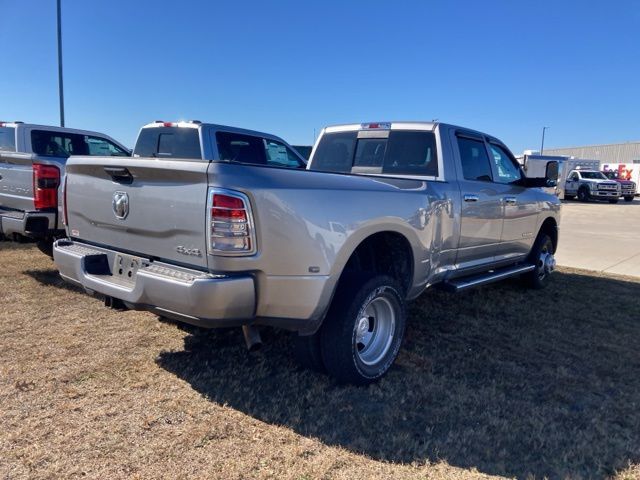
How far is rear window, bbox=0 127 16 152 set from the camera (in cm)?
759

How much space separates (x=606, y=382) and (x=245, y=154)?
19.9 ft

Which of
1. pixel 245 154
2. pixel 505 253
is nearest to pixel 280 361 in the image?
pixel 505 253

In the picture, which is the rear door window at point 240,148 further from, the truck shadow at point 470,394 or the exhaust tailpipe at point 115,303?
the exhaust tailpipe at point 115,303

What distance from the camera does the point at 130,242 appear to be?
3377mm

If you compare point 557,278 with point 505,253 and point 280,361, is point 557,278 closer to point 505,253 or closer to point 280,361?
point 505,253

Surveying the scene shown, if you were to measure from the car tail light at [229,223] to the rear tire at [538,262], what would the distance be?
494 cm

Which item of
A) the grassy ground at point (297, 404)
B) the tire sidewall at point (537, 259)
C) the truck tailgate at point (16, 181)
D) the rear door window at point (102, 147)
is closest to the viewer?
the grassy ground at point (297, 404)

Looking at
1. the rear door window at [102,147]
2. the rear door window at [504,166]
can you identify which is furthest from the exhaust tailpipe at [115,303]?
the rear door window at [102,147]

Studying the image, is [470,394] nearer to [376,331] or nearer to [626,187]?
[376,331]

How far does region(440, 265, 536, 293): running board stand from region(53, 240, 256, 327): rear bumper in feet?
7.58

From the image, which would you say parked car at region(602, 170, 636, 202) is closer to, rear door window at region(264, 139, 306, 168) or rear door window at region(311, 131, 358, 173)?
rear door window at region(264, 139, 306, 168)

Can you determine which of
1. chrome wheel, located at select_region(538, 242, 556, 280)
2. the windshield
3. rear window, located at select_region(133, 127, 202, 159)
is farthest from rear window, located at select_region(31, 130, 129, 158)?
the windshield

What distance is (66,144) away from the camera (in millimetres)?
8039

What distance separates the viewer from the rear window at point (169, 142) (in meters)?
7.94
